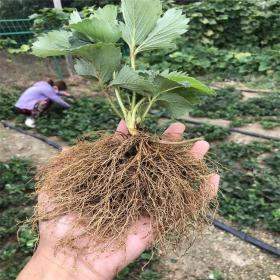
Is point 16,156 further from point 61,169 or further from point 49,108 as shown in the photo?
point 61,169

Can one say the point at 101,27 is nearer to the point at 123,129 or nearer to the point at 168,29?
the point at 168,29

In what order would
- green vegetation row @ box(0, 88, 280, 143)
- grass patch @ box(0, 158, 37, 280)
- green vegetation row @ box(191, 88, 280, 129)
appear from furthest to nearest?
green vegetation row @ box(191, 88, 280, 129), green vegetation row @ box(0, 88, 280, 143), grass patch @ box(0, 158, 37, 280)

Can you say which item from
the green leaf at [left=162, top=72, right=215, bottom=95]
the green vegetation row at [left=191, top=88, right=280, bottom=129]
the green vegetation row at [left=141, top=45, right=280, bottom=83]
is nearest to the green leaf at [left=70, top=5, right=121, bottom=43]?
the green leaf at [left=162, top=72, right=215, bottom=95]

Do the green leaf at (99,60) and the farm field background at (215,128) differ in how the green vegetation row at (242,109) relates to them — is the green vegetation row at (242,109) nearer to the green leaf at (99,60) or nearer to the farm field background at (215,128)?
the farm field background at (215,128)

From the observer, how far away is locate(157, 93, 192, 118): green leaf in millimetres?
1664

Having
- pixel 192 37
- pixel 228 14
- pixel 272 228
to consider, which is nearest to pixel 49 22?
pixel 192 37

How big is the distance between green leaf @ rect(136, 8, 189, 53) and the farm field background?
1.24ft

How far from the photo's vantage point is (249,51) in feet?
25.7

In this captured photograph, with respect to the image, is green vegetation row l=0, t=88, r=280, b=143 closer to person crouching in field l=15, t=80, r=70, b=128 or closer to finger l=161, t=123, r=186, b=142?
person crouching in field l=15, t=80, r=70, b=128

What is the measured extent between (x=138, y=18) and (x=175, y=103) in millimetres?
352

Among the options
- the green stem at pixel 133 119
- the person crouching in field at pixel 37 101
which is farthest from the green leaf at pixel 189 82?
the person crouching in field at pixel 37 101

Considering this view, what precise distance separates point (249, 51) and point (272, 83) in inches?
59.3

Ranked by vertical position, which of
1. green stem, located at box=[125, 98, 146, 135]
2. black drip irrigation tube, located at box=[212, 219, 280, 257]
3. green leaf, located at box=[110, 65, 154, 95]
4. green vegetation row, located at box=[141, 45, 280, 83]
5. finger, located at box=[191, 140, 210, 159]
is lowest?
green vegetation row, located at box=[141, 45, 280, 83]

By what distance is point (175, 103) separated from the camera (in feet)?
5.59
